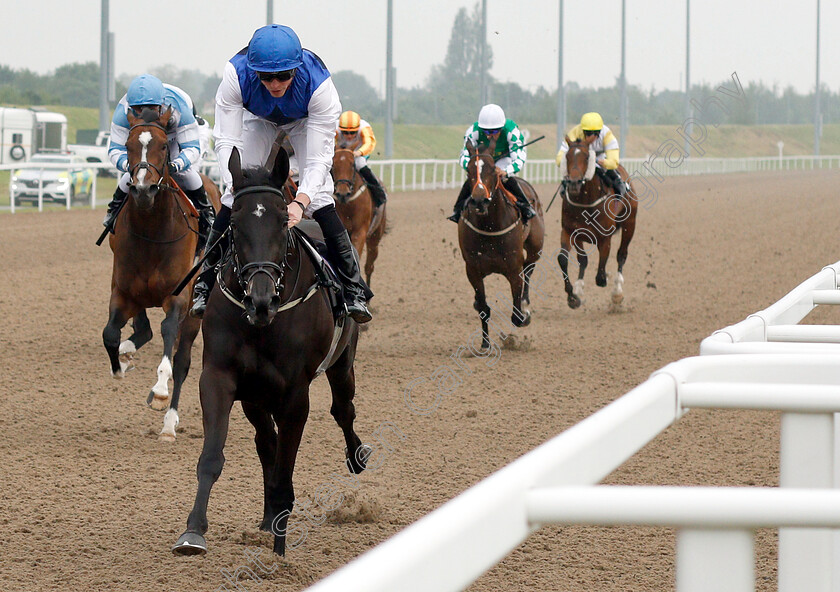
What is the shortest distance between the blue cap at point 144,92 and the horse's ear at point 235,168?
2.68 metres

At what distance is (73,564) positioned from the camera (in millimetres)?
4383

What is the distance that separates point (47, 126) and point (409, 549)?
34.8m

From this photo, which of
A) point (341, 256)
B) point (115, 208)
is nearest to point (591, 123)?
point (115, 208)

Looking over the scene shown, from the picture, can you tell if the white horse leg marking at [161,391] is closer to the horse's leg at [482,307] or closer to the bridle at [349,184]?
the horse's leg at [482,307]

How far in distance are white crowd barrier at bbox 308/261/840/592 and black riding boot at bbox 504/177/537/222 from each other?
26.3 ft

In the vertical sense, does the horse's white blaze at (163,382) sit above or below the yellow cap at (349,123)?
below

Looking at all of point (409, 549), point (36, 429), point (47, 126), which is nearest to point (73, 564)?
point (36, 429)

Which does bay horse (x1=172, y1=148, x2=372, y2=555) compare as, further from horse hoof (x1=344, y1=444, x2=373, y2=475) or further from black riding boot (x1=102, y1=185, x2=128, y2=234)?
black riding boot (x1=102, y1=185, x2=128, y2=234)

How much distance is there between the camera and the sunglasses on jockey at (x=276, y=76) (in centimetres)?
480

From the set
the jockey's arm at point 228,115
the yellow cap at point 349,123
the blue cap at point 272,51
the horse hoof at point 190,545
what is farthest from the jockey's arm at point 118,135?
the yellow cap at point 349,123

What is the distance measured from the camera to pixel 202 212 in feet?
24.7

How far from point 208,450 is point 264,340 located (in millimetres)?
465

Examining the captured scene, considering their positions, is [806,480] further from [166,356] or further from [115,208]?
[115,208]

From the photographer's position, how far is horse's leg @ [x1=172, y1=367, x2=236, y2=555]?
4059 millimetres
